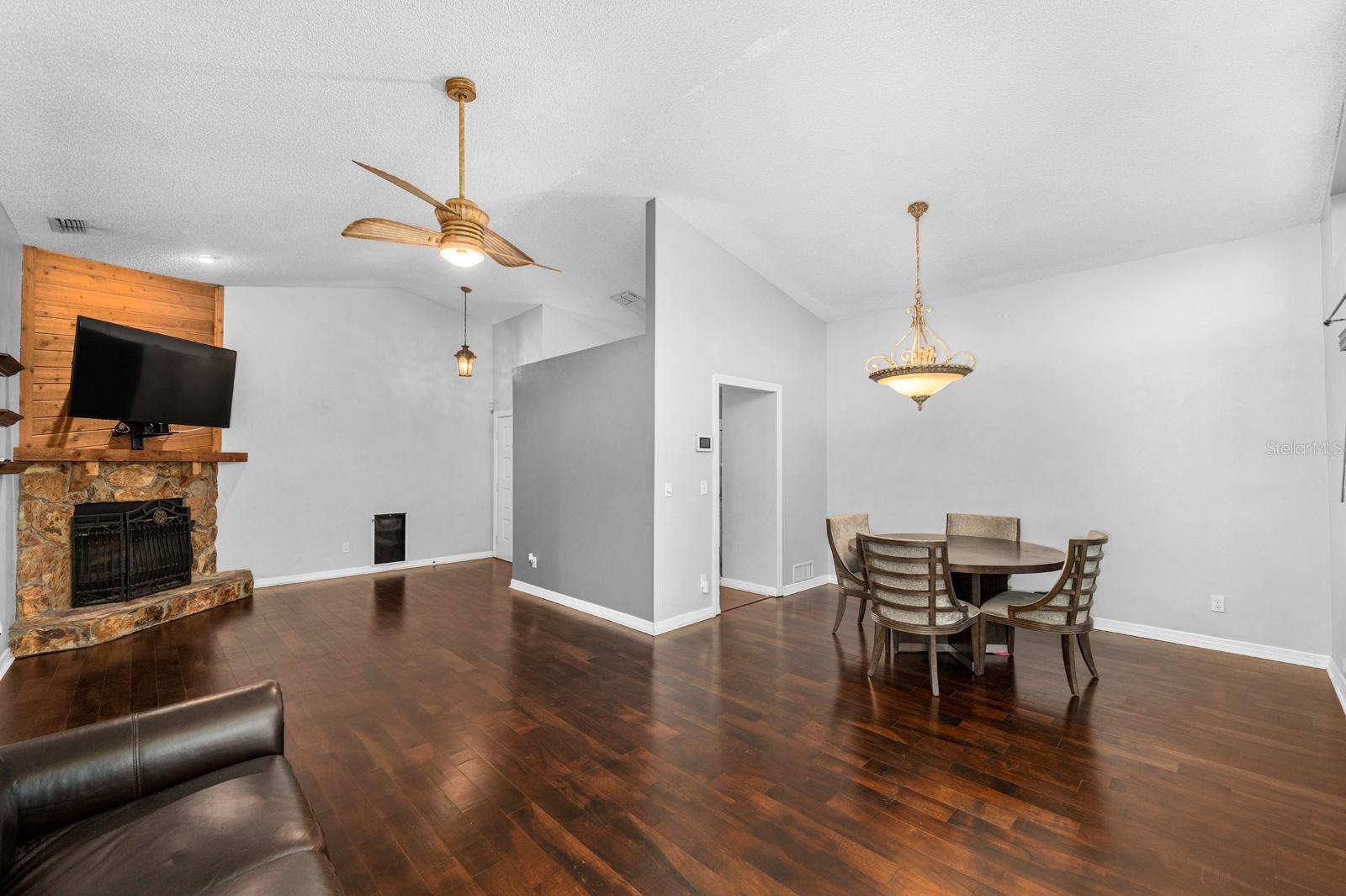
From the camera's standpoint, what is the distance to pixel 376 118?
327 centimetres

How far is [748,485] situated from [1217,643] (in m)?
3.83

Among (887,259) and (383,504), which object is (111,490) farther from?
(887,259)

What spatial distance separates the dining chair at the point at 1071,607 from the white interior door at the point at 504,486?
6.10 meters

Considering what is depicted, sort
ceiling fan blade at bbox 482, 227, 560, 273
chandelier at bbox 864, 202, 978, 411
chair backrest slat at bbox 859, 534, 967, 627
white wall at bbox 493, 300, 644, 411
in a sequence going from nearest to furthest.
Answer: ceiling fan blade at bbox 482, 227, 560, 273 → chair backrest slat at bbox 859, 534, 967, 627 → chandelier at bbox 864, 202, 978, 411 → white wall at bbox 493, 300, 644, 411

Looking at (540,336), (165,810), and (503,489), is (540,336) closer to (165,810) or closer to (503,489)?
(503,489)

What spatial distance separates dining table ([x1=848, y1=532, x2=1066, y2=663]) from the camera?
11.3ft

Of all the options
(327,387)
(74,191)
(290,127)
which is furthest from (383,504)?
Answer: (290,127)

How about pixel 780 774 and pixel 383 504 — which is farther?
pixel 383 504

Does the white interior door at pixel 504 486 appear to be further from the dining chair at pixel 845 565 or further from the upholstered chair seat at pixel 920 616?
the upholstered chair seat at pixel 920 616

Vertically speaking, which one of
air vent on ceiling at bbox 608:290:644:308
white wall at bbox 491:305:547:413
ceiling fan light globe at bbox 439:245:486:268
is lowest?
ceiling fan light globe at bbox 439:245:486:268

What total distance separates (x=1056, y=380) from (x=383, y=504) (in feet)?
24.3

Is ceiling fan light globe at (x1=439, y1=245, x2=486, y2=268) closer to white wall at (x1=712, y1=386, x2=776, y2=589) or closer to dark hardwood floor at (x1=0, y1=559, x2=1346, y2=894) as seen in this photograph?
dark hardwood floor at (x1=0, y1=559, x2=1346, y2=894)

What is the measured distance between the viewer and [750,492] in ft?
19.7

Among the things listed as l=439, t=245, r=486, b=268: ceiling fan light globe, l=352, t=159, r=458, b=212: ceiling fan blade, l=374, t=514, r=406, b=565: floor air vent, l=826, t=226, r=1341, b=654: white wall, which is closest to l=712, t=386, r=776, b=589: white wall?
l=826, t=226, r=1341, b=654: white wall
